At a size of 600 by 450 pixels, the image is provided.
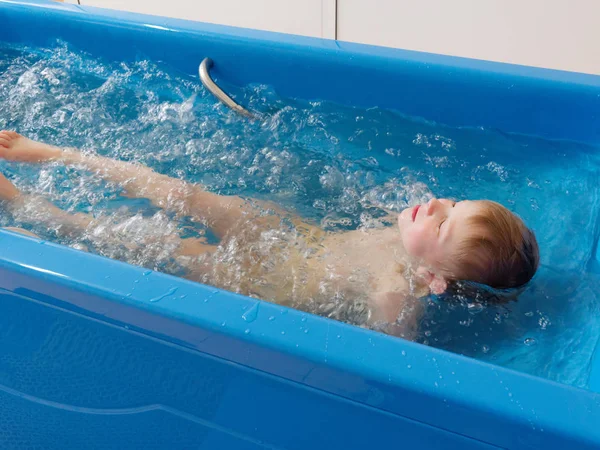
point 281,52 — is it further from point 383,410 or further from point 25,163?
point 383,410

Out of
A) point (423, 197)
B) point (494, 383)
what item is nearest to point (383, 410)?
point (494, 383)

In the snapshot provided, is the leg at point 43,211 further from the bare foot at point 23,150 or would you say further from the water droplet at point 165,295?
the water droplet at point 165,295

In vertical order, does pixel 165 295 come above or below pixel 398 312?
above

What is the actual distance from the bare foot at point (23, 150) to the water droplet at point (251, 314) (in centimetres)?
85

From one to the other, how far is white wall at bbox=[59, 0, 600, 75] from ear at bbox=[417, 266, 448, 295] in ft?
3.64

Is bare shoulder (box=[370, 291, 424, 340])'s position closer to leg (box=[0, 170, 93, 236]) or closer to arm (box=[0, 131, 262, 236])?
arm (box=[0, 131, 262, 236])

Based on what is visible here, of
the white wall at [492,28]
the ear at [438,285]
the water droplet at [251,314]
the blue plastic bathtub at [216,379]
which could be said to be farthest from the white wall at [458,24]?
the water droplet at [251,314]

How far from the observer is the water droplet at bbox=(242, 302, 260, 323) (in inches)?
29.5

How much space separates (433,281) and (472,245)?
109mm

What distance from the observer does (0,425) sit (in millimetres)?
1013

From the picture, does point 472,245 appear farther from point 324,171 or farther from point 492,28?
point 492,28

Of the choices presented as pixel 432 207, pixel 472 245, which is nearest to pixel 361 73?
pixel 432 207

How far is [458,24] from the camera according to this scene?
197 cm

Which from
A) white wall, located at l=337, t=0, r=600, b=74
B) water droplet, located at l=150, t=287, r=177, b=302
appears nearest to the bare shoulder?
water droplet, located at l=150, t=287, r=177, b=302
